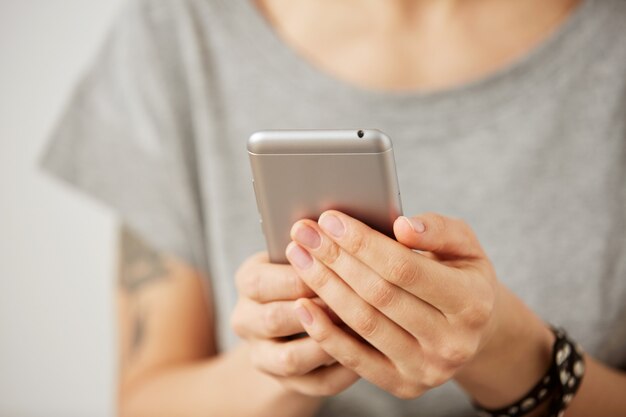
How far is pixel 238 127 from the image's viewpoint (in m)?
0.84

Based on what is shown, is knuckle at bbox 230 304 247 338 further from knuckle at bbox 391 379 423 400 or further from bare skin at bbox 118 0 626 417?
knuckle at bbox 391 379 423 400

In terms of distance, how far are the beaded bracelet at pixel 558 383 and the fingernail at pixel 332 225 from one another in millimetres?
262

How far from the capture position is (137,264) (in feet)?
2.81

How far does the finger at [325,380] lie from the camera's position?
593 millimetres

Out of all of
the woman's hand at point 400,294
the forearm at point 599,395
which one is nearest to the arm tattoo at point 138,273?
the woman's hand at point 400,294

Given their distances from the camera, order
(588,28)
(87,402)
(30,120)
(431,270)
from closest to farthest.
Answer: (431,270)
(588,28)
(30,120)
(87,402)

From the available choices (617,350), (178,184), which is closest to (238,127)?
(178,184)

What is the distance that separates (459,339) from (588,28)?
476mm

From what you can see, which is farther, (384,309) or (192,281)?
(192,281)

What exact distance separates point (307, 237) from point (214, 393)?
0.35 m

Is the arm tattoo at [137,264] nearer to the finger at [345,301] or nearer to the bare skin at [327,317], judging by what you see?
the bare skin at [327,317]

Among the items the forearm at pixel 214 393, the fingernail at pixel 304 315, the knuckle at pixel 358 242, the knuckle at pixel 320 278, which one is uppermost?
the knuckle at pixel 358 242

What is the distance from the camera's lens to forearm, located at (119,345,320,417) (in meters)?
0.69

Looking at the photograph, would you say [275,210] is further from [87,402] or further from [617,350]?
[87,402]
